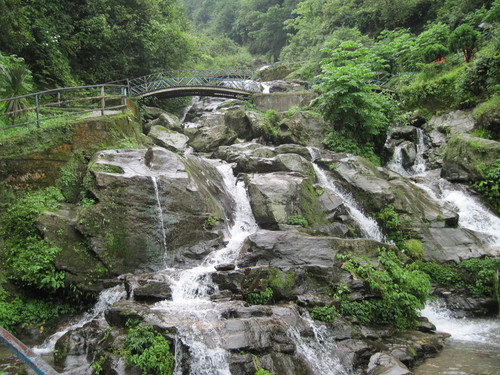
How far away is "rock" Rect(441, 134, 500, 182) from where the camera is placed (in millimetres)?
12789

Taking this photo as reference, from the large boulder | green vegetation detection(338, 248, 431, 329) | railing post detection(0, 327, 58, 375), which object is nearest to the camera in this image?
railing post detection(0, 327, 58, 375)

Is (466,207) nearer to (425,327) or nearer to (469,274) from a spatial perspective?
(469,274)

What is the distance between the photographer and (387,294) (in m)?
7.67

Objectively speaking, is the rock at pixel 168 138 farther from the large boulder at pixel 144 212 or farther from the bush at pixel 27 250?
the bush at pixel 27 250

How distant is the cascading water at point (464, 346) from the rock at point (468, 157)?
6250 mm

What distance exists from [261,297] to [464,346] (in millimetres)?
4346

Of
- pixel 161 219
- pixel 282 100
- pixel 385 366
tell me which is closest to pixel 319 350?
pixel 385 366

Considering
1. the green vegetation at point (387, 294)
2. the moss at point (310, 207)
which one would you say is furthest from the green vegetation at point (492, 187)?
the moss at point (310, 207)

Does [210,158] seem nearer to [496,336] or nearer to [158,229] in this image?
[158,229]

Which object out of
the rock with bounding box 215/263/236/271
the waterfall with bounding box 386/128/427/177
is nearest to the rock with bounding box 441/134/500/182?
the waterfall with bounding box 386/128/427/177

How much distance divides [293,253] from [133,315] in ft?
13.5

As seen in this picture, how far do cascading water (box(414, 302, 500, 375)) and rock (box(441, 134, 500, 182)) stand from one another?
625 cm

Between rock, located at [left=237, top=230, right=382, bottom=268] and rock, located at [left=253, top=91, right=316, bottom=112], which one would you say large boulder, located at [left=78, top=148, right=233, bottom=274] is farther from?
rock, located at [left=253, top=91, right=316, bottom=112]

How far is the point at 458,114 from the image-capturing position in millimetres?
16594
